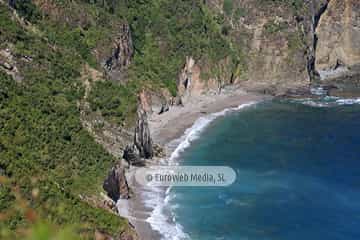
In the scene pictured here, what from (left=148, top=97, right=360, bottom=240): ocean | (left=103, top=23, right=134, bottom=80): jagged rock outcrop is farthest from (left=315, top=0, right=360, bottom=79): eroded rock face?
(left=103, top=23, right=134, bottom=80): jagged rock outcrop

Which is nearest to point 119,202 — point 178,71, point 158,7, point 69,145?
point 69,145

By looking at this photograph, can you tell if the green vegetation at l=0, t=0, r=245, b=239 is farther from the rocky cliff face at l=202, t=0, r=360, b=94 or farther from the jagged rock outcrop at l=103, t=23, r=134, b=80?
the rocky cliff face at l=202, t=0, r=360, b=94

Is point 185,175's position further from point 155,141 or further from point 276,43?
point 276,43

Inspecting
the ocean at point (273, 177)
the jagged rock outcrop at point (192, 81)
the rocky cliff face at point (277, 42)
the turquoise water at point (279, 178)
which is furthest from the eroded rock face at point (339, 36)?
the jagged rock outcrop at point (192, 81)

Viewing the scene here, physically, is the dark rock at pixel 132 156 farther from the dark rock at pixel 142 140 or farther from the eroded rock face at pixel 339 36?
the eroded rock face at pixel 339 36

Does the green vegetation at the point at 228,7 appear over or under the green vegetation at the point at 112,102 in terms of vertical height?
over

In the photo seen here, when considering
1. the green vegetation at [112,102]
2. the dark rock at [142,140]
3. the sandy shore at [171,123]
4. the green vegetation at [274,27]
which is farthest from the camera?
the green vegetation at [274,27]
